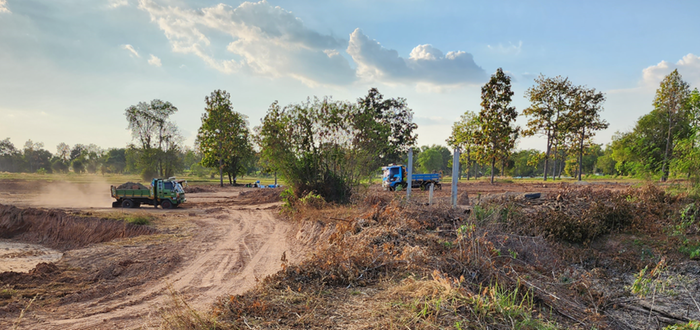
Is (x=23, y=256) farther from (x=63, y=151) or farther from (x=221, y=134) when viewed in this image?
(x=63, y=151)

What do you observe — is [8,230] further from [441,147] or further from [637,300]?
[441,147]

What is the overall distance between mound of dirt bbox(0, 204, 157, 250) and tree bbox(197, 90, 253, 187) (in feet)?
90.9

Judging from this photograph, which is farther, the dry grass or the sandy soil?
Result: the sandy soil

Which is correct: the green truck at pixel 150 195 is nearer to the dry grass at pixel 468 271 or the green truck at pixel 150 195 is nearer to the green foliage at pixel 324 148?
the green foliage at pixel 324 148

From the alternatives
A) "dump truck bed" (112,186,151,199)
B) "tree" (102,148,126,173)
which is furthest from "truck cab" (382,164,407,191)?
"tree" (102,148,126,173)

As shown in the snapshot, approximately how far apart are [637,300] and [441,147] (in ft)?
391

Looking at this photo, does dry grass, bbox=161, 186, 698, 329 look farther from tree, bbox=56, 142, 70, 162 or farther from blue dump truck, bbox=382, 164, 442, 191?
tree, bbox=56, 142, 70, 162

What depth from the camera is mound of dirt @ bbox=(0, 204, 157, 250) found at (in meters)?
16.4

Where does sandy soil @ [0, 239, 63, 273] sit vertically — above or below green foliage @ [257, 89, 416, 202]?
below

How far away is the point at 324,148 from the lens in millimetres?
18641

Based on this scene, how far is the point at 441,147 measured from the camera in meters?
122

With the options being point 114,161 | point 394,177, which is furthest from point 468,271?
point 114,161

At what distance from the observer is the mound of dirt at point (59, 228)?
1642 cm

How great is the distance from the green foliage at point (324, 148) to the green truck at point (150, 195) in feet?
33.5
